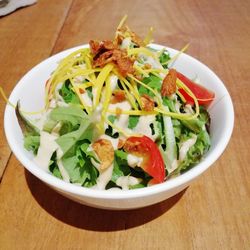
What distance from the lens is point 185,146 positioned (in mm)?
812

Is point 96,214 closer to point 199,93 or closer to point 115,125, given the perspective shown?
point 115,125

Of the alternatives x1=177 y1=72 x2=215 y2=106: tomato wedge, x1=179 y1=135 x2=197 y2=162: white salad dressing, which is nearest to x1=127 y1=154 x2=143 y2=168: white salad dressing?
x1=179 y1=135 x2=197 y2=162: white salad dressing

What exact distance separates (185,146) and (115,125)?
166 mm

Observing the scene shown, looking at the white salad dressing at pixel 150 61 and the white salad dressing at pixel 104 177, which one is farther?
the white salad dressing at pixel 150 61

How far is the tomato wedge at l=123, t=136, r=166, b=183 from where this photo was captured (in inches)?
29.0

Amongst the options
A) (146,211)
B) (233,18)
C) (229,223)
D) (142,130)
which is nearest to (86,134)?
(142,130)

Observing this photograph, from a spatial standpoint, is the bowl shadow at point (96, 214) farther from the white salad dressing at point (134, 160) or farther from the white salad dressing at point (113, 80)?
the white salad dressing at point (113, 80)

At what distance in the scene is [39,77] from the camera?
3.12ft

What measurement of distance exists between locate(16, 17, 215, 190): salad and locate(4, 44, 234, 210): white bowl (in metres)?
0.04

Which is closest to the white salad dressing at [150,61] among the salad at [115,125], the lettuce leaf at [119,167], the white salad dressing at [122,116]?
the salad at [115,125]

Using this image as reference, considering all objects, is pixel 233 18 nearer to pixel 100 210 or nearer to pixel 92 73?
pixel 92 73

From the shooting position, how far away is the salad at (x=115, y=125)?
2.48ft

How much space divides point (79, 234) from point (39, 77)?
1.36 ft

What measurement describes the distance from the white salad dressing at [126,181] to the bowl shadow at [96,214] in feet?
0.31
